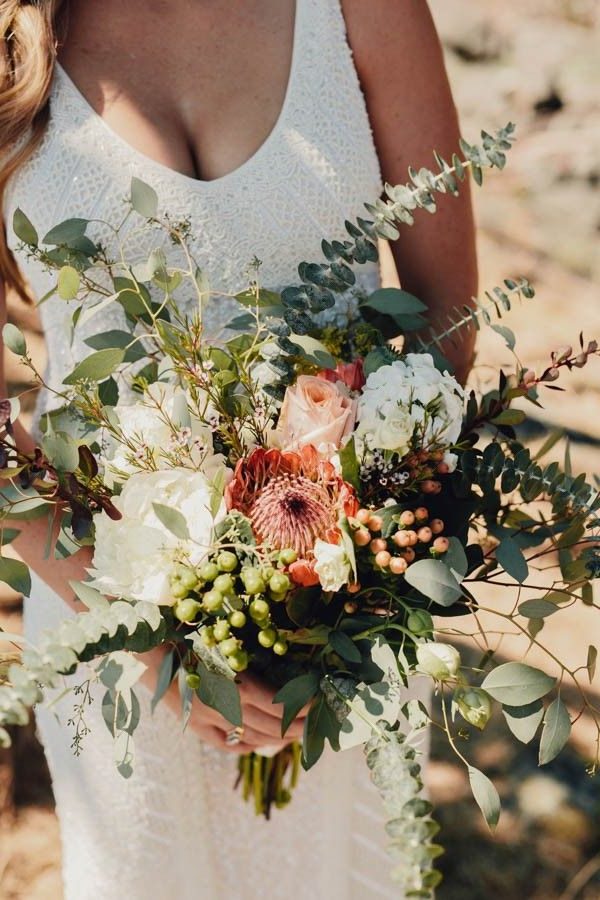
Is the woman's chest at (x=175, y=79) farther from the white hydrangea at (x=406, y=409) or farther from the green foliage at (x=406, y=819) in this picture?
the green foliage at (x=406, y=819)

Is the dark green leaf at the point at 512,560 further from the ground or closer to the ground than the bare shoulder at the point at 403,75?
closer to the ground

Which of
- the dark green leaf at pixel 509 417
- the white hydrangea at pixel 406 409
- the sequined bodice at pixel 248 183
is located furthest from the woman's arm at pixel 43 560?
the dark green leaf at pixel 509 417

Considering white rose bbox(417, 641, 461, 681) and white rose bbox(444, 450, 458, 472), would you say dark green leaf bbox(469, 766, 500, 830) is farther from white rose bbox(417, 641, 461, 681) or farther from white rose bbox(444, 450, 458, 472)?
white rose bbox(444, 450, 458, 472)

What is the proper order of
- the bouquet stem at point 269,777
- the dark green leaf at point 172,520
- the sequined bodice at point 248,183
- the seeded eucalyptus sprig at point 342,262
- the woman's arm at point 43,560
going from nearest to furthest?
the dark green leaf at point 172,520 → the seeded eucalyptus sprig at point 342,262 → the woman's arm at point 43,560 → the sequined bodice at point 248,183 → the bouquet stem at point 269,777

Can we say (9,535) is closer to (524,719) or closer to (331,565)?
(331,565)

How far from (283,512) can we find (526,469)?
32cm

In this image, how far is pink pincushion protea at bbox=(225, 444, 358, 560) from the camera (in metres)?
1.04

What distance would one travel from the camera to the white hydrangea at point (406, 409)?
3.49 feet

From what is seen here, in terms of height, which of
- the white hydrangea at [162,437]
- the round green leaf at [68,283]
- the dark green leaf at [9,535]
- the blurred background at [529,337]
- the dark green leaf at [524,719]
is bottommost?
the blurred background at [529,337]

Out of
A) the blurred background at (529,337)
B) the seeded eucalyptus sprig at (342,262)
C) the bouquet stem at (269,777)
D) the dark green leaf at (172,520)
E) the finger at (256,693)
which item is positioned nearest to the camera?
the dark green leaf at (172,520)

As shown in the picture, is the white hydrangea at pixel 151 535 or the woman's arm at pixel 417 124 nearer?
the white hydrangea at pixel 151 535

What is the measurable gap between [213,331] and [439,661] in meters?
0.71

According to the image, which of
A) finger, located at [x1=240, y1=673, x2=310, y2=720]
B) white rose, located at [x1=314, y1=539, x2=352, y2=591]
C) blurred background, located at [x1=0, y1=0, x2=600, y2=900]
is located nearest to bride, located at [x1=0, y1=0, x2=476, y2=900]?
finger, located at [x1=240, y1=673, x2=310, y2=720]

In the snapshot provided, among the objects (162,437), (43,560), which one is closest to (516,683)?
(162,437)
